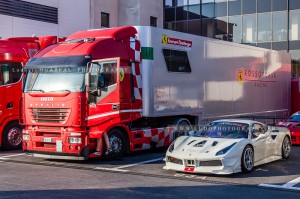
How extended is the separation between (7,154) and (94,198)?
698 cm

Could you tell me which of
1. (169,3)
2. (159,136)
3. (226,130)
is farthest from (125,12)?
(226,130)

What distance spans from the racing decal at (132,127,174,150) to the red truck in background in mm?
4391

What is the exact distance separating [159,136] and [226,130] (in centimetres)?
318

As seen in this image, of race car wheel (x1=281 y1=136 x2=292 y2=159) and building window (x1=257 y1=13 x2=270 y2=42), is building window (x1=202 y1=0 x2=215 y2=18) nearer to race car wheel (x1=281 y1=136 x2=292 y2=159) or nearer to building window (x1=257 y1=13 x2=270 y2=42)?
building window (x1=257 y1=13 x2=270 y2=42)

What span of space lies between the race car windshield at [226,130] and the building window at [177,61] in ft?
9.47

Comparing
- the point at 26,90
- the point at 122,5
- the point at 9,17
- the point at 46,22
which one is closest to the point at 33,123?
the point at 26,90

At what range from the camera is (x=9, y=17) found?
25.5m

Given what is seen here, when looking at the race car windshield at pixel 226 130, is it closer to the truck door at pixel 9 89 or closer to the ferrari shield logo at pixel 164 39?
the ferrari shield logo at pixel 164 39

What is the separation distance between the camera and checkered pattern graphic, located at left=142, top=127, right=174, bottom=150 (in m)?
13.1

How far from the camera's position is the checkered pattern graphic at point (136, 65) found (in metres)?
12.4

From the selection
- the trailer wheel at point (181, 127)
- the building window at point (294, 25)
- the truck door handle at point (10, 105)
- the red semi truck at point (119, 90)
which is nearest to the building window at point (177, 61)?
the red semi truck at point (119, 90)

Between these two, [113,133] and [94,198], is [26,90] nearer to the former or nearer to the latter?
[113,133]

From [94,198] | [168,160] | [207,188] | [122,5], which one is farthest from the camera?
[122,5]

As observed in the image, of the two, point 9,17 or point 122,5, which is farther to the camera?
point 122,5
